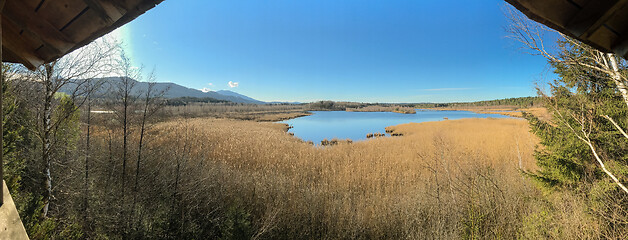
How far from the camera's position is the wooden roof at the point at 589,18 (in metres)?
1.02

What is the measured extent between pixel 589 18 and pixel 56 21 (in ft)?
9.60

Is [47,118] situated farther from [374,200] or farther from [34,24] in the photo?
[374,200]

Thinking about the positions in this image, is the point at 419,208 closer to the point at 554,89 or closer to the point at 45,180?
the point at 554,89

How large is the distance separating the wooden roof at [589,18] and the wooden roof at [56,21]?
2.13m

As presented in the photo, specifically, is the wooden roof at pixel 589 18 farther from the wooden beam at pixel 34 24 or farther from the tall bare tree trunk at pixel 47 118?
the tall bare tree trunk at pixel 47 118

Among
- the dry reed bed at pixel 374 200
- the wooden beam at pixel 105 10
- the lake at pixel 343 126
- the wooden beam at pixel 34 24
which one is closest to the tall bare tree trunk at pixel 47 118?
the dry reed bed at pixel 374 200

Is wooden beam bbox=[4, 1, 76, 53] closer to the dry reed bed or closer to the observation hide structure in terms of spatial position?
the observation hide structure

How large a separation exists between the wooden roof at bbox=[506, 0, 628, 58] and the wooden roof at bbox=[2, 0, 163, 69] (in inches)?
83.7

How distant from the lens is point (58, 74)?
4.75 meters

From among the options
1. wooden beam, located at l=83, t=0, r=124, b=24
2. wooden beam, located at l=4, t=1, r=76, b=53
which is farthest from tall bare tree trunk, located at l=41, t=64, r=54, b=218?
wooden beam, located at l=83, t=0, r=124, b=24

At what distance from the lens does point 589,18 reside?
3.43 ft

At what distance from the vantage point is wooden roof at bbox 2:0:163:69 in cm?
118

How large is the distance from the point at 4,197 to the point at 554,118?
343 inches

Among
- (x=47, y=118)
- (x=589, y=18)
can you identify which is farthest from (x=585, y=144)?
(x=47, y=118)
